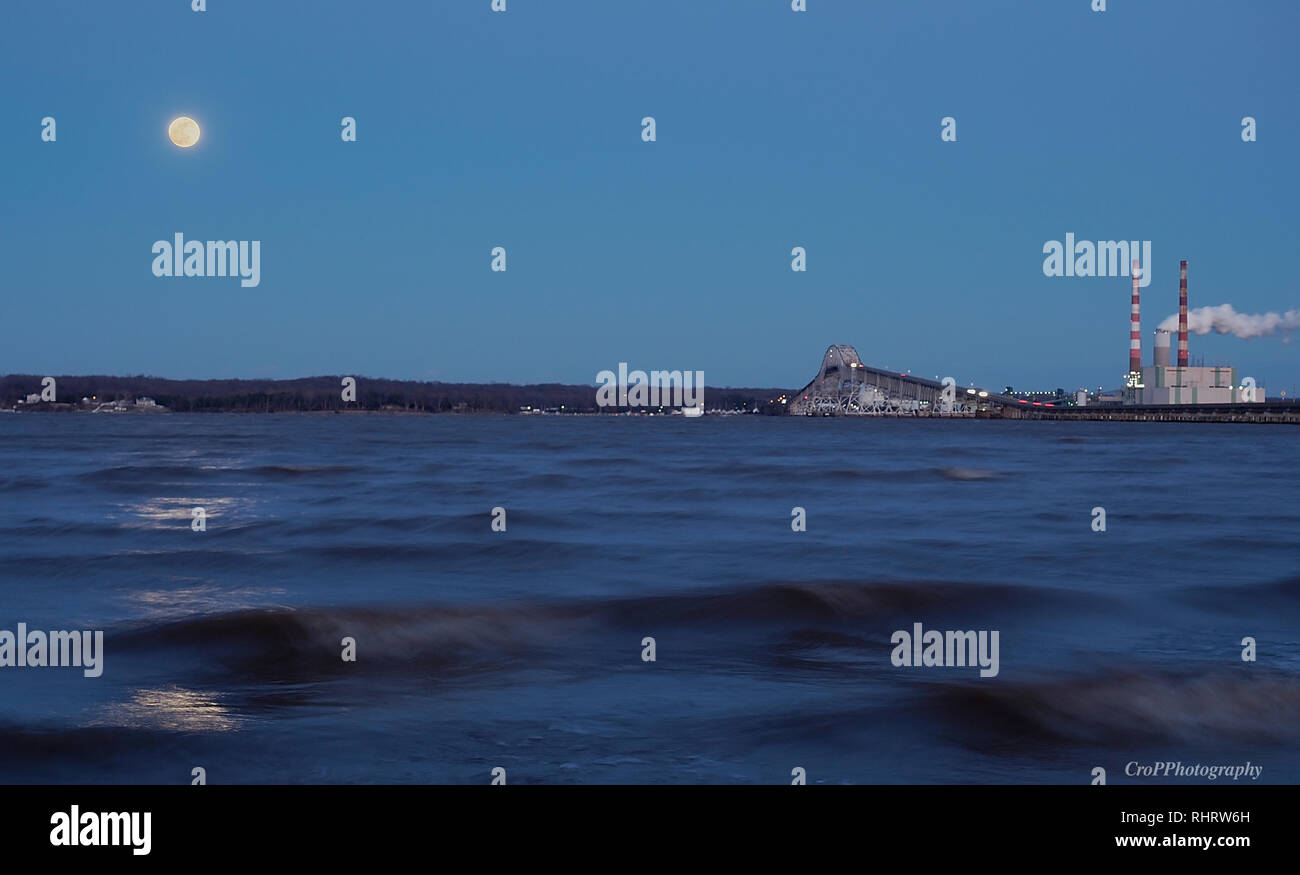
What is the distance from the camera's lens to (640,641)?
1099 centimetres

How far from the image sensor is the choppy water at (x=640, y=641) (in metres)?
7.04

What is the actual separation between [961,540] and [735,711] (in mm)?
13045

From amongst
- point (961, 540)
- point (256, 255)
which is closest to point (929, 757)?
point (961, 540)

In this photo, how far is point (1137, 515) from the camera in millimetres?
25719

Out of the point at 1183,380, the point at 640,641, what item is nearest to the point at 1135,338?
the point at 1183,380

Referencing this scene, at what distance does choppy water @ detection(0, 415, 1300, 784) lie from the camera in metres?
7.04

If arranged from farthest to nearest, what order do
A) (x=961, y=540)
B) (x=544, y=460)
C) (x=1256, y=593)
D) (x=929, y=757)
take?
(x=544, y=460)
(x=961, y=540)
(x=1256, y=593)
(x=929, y=757)
